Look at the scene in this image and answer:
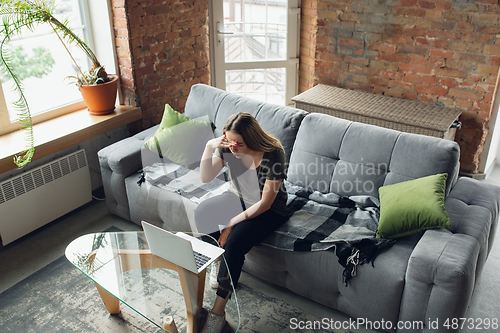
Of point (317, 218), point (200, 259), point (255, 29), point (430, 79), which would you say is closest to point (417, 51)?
point (430, 79)

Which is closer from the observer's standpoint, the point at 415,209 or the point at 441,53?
the point at 415,209

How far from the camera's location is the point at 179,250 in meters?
1.74

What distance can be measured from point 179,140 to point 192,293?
1305mm

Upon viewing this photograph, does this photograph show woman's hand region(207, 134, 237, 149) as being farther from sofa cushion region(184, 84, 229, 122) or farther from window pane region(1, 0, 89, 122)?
window pane region(1, 0, 89, 122)

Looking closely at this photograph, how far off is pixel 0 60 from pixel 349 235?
234 cm

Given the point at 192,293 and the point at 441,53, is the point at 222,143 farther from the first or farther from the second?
the point at 441,53

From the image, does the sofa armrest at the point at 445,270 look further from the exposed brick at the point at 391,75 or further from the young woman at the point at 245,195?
the exposed brick at the point at 391,75

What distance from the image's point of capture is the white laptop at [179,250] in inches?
67.6

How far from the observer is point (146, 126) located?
11.6 feet

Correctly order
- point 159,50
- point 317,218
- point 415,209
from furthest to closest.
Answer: point 159,50 < point 317,218 < point 415,209

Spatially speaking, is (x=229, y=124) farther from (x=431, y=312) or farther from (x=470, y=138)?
(x=470, y=138)

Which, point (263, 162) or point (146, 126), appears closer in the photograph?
point (263, 162)

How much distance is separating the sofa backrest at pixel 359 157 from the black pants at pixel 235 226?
0.43m

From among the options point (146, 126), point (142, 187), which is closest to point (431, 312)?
point (142, 187)
